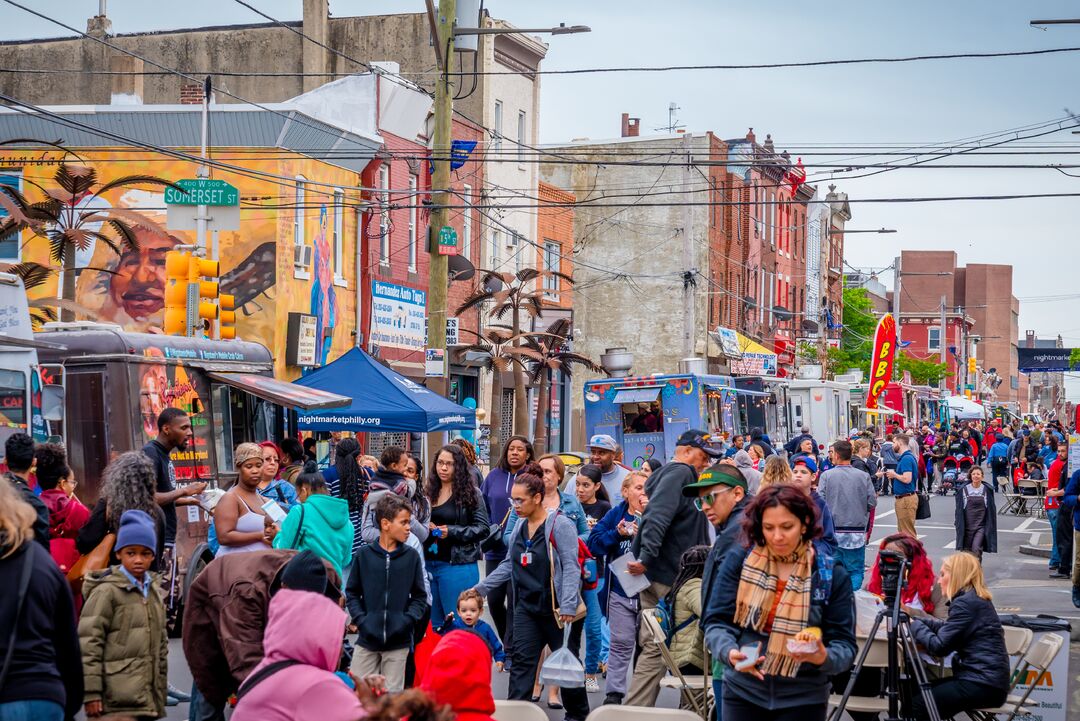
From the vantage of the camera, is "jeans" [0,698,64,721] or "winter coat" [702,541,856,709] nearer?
"jeans" [0,698,64,721]

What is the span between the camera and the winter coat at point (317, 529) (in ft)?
31.8

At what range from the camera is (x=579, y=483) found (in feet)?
41.1

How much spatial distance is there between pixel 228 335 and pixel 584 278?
3531cm

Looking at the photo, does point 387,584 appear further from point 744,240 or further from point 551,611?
point 744,240

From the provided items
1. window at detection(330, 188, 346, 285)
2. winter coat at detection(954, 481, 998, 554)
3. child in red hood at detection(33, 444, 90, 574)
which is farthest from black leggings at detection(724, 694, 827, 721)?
window at detection(330, 188, 346, 285)

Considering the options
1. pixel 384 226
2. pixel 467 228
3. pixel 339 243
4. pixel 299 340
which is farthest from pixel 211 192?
pixel 467 228

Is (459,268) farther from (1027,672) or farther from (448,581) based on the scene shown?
(1027,672)

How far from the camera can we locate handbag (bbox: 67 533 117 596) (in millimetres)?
8812

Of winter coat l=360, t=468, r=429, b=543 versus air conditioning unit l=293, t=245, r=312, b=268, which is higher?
air conditioning unit l=293, t=245, r=312, b=268

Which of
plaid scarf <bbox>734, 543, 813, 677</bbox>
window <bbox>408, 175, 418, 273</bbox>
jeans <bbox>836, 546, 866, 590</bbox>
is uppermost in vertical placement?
window <bbox>408, 175, 418, 273</bbox>

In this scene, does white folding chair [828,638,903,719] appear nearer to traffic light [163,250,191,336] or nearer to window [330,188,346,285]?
traffic light [163,250,191,336]

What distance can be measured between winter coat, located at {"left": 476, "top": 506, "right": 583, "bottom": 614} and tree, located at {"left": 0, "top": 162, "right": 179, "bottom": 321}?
48.6 feet

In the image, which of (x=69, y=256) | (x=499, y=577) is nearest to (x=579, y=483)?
(x=499, y=577)

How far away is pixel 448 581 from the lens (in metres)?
11.0
